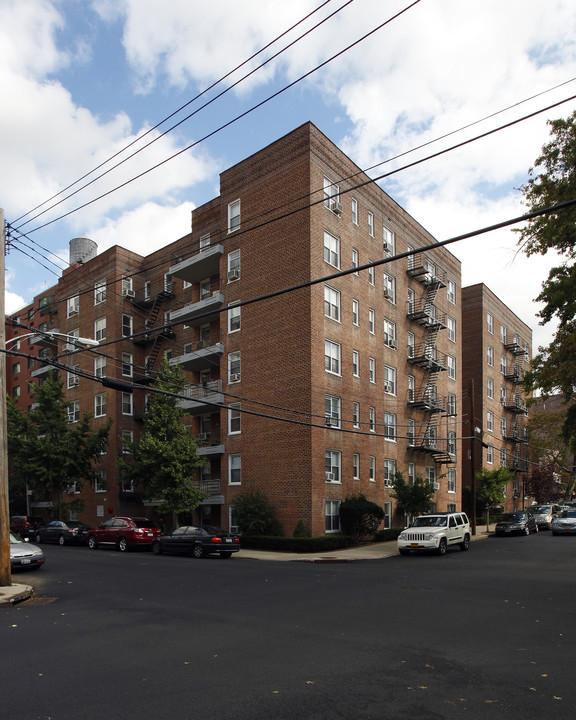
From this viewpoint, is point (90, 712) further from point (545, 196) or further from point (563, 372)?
point (545, 196)

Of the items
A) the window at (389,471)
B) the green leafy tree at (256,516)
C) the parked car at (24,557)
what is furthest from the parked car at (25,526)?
the window at (389,471)

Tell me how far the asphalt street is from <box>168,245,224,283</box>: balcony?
2147 centimetres

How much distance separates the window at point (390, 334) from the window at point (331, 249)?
691cm

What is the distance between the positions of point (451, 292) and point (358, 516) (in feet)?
76.0

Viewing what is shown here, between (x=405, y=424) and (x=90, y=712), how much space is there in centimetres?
3426

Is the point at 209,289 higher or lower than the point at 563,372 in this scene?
higher

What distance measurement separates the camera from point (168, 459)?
3117cm

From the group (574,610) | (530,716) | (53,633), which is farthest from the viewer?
(574,610)

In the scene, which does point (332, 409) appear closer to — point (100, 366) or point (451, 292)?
point (100, 366)

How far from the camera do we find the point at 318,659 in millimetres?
8156

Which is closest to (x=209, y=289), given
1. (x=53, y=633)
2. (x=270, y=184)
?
(x=270, y=184)

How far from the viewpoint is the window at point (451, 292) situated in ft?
154

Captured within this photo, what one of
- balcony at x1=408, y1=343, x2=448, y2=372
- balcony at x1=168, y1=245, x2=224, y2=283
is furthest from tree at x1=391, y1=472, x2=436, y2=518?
balcony at x1=168, y1=245, x2=224, y2=283

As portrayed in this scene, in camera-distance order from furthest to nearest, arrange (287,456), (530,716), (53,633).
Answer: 1. (287,456)
2. (53,633)
3. (530,716)
